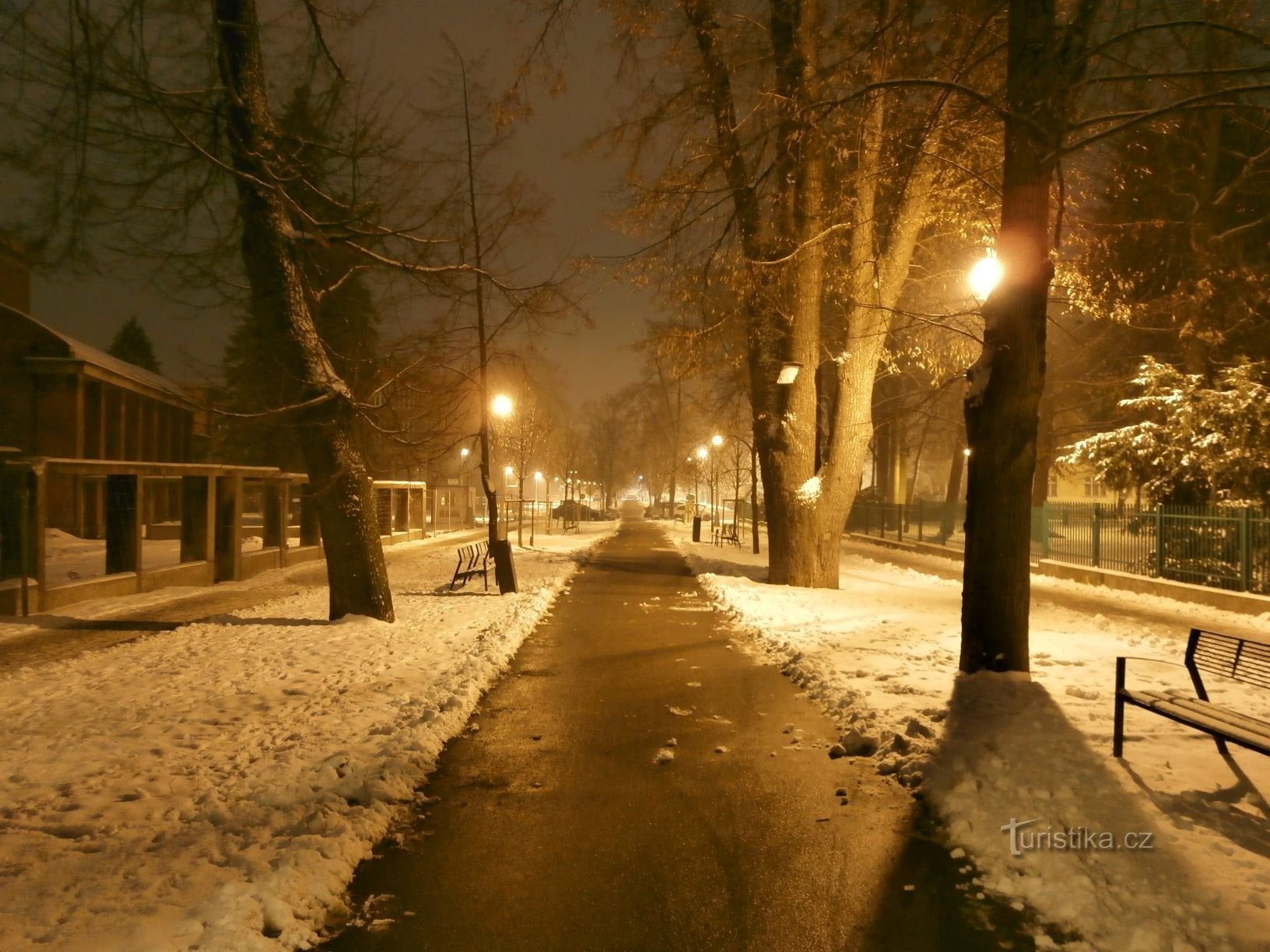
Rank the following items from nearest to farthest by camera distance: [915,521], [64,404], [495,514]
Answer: [495,514]
[64,404]
[915,521]

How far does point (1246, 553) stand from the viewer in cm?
1567

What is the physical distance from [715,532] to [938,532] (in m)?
10.8

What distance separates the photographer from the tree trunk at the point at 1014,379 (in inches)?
290

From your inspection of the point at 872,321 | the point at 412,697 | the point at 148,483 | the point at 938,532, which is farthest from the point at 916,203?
the point at 148,483

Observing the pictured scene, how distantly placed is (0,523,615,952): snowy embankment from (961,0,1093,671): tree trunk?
4.53 m

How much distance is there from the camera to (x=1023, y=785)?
5301mm

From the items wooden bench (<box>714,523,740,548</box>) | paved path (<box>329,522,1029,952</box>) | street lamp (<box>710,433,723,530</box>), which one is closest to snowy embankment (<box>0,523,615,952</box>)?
paved path (<box>329,522,1029,952</box>)

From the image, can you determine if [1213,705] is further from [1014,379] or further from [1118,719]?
[1014,379]

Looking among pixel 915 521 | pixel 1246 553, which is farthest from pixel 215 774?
pixel 915 521

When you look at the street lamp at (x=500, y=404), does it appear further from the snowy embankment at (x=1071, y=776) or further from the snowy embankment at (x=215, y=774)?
the snowy embankment at (x=1071, y=776)

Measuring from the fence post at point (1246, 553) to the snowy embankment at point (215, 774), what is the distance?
1306 cm

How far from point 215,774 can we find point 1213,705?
21.6ft

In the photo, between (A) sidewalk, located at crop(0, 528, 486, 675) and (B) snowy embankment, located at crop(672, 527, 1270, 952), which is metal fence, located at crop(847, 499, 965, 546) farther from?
(B) snowy embankment, located at crop(672, 527, 1270, 952)

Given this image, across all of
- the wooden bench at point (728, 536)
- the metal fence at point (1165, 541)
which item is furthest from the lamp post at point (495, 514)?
the metal fence at point (1165, 541)
